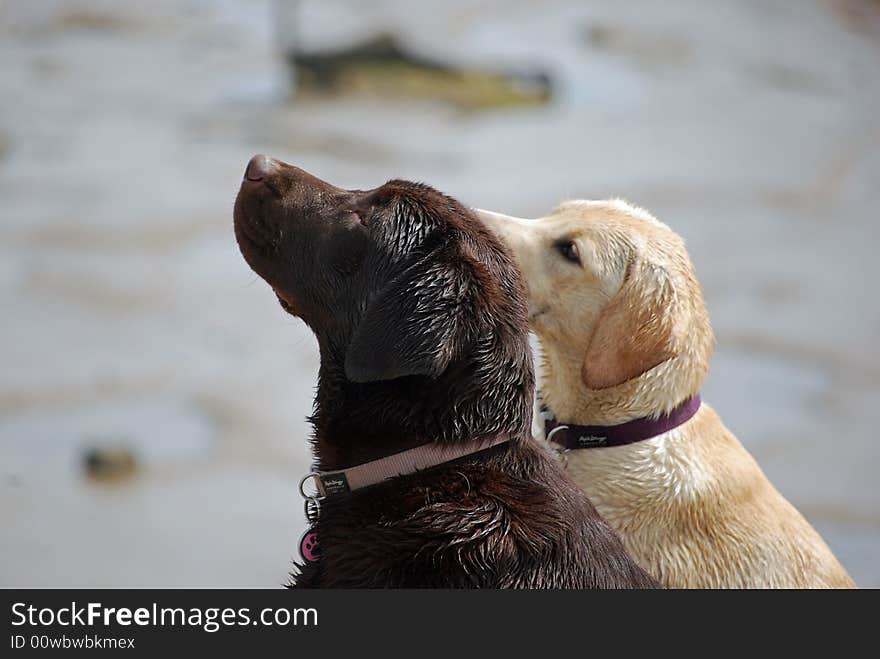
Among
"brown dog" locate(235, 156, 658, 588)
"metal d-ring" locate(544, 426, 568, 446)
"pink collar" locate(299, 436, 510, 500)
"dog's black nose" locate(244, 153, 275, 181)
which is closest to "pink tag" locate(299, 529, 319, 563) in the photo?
"brown dog" locate(235, 156, 658, 588)

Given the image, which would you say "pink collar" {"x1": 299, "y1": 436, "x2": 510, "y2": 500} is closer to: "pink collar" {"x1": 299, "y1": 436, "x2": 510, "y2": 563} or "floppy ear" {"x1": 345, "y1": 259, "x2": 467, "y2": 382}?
"pink collar" {"x1": 299, "y1": 436, "x2": 510, "y2": 563}

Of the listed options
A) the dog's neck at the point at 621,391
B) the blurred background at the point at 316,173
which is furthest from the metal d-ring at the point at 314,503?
the blurred background at the point at 316,173

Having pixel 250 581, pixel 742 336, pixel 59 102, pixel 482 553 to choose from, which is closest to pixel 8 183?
pixel 59 102

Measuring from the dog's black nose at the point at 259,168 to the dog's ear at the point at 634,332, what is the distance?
137cm

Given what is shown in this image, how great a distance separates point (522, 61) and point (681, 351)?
1020cm

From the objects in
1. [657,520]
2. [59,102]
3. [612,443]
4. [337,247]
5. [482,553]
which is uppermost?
[59,102]

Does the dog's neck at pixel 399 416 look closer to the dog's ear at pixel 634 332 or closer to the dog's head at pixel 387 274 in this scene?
the dog's head at pixel 387 274

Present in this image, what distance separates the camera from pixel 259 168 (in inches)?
139

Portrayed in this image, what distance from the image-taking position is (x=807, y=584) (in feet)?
13.1

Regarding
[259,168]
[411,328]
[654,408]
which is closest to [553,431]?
→ [654,408]

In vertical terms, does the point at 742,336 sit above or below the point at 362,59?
below

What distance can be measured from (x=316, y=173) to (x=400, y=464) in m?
7.81

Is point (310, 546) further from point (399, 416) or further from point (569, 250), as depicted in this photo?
point (569, 250)

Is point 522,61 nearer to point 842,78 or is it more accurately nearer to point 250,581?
point 842,78
